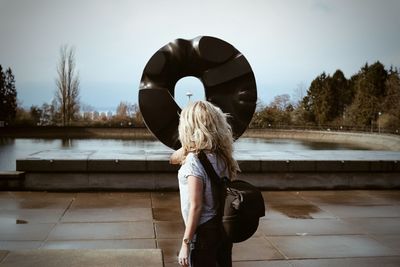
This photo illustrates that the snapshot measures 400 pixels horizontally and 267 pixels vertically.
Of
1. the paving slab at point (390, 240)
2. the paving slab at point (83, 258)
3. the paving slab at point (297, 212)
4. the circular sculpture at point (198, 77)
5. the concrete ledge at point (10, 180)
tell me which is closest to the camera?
the paving slab at point (83, 258)

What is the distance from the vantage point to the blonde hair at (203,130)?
2820mm

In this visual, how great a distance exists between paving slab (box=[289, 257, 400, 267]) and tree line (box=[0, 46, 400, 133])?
47.9 metres

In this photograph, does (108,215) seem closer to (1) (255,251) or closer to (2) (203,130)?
(1) (255,251)

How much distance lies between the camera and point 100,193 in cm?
834

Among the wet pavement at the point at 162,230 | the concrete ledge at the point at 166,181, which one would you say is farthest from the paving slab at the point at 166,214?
the concrete ledge at the point at 166,181

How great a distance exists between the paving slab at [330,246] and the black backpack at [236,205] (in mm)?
2340

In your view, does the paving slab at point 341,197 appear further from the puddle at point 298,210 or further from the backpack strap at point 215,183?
the backpack strap at point 215,183

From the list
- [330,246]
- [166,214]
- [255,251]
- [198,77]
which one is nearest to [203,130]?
[255,251]

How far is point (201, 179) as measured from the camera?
109 inches

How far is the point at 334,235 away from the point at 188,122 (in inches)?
143

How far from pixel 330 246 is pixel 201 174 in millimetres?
3075

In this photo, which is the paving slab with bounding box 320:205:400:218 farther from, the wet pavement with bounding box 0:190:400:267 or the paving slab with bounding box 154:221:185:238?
the paving slab with bounding box 154:221:185:238

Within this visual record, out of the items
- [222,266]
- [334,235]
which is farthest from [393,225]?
[222,266]

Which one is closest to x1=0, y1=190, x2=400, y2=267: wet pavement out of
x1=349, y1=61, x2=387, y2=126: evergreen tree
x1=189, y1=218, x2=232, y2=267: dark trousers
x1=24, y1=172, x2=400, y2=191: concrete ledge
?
x1=24, y1=172, x2=400, y2=191: concrete ledge
